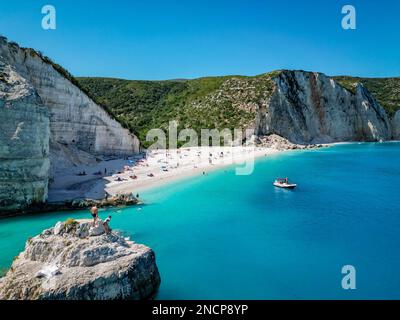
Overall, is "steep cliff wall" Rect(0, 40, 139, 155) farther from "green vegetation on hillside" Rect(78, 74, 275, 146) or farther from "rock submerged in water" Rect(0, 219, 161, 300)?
"rock submerged in water" Rect(0, 219, 161, 300)

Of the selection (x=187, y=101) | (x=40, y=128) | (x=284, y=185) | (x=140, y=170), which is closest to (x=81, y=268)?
(x=40, y=128)

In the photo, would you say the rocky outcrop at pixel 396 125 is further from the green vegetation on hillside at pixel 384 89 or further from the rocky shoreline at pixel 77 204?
the rocky shoreline at pixel 77 204

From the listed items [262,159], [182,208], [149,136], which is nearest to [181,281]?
[182,208]

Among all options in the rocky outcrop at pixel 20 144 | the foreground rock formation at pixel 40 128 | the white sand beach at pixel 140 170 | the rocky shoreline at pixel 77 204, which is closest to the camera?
the rocky outcrop at pixel 20 144

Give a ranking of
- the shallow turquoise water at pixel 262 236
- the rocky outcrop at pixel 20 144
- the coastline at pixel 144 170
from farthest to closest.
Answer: the coastline at pixel 144 170 < the rocky outcrop at pixel 20 144 < the shallow turquoise water at pixel 262 236

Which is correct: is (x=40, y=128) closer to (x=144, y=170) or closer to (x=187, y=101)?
(x=144, y=170)

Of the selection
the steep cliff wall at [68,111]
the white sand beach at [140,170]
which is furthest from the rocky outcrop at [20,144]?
the steep cliff wall at [68,111]
